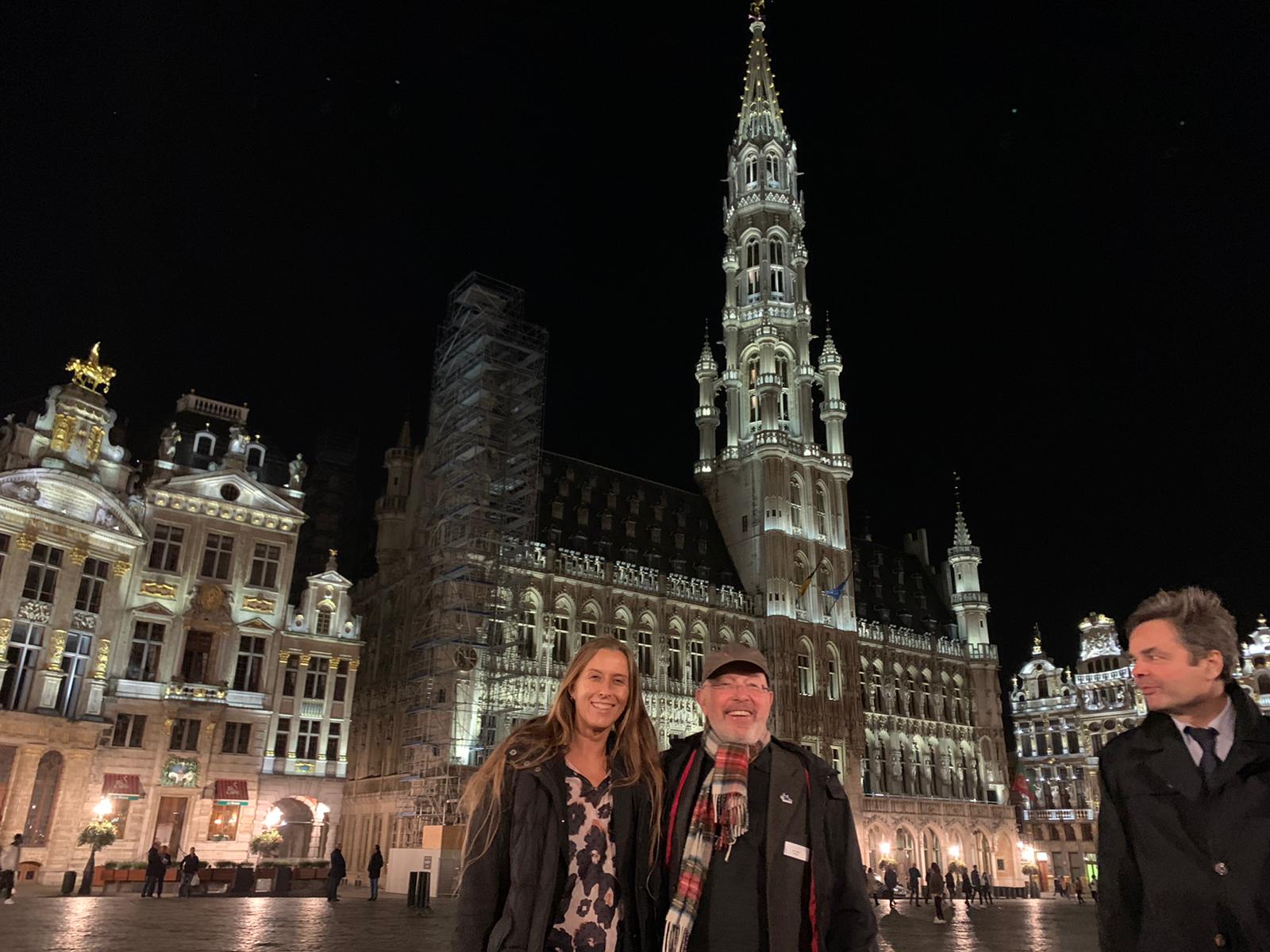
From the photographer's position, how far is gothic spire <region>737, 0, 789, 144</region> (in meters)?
69.1

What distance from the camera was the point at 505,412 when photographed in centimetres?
4281

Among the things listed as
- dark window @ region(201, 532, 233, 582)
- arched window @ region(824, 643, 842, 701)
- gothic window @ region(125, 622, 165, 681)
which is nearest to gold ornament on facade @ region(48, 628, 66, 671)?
gothic window @ region(125, 622, 165, 681)

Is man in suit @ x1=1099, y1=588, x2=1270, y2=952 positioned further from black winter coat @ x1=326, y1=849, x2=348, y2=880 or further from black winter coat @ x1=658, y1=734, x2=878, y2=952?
black winter coat @ x1=326, y1=849, x2=348, y2=880

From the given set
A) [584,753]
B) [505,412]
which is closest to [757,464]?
[505,412]

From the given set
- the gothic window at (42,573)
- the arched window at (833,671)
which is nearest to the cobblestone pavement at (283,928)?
the gothic window at (42,573)

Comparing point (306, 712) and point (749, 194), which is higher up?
point (749, 194)

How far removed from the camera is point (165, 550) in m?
35.6

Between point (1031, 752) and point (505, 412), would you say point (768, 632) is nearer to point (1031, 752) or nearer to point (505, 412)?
point (505, 412)

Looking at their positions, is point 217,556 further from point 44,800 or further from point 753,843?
point 753,843

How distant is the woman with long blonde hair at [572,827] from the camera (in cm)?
404

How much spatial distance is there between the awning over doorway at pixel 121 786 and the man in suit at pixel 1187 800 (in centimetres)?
3513

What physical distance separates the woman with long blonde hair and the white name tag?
23.0 inches

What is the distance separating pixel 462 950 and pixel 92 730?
33152 millimetres

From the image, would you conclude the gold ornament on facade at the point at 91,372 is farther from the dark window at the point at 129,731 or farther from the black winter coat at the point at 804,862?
the black winter coat at the point at 804,862
